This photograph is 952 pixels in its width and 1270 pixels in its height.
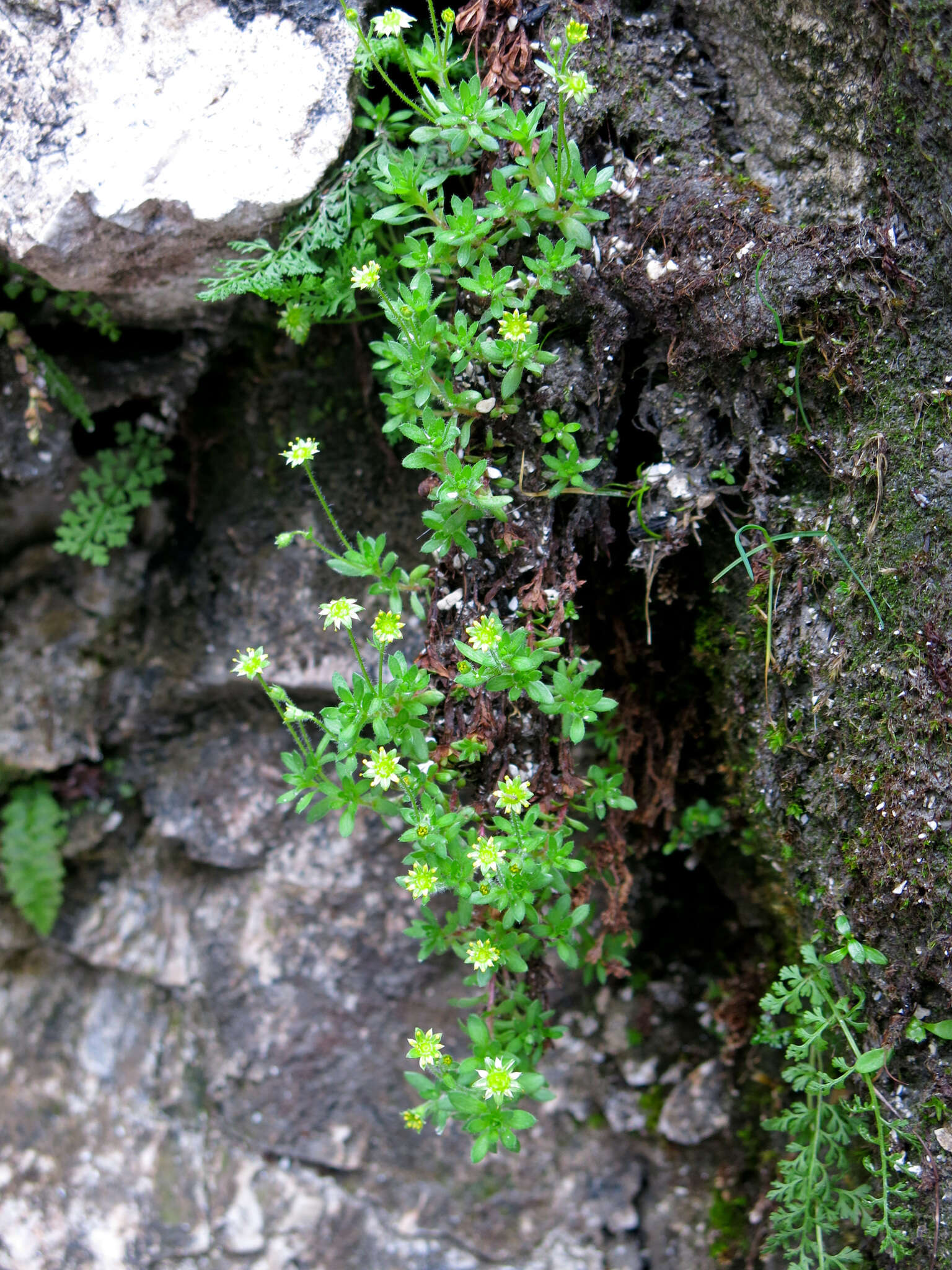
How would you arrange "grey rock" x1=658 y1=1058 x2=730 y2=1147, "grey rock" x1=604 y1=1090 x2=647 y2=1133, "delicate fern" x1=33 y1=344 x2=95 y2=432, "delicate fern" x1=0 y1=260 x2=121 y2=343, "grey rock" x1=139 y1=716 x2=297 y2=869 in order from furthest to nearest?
"grey rock" x1=139 y1=716 x2=297 y2=869 < "grey rock" x1=604 y1=1090 x2=647 y2=1133 < "grey rock" x1=658 y1=1058 x2=730 y2=1147 < "delicate fern" x1=33 y1=344 x2=95 y2=432 < "delicate fern" x1=0 y1=260 x2=121 y2=343

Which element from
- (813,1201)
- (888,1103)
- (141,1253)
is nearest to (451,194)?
(888,1103)

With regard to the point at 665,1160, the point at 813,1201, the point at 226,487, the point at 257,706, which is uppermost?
the point at 226,487

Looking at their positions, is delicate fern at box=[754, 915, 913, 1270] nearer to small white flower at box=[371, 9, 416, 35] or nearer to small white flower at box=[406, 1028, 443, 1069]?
small white flower at box=[406, 1028, 443, 1069]

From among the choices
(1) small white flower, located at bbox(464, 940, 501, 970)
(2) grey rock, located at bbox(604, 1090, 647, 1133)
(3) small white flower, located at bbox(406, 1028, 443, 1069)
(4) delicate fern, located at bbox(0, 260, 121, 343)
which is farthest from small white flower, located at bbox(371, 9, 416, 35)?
(2) grey rock, located at bbox(604, 1090, 647, 1133)

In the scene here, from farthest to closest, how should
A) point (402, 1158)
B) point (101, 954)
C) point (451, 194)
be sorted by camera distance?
1. point (101, 954)
2. point (402, 1158)
3. point (451, 194)

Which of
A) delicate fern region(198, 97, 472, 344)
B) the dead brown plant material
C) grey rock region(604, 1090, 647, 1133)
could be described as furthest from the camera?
grey rock region(604, 1090, 647, 1133)

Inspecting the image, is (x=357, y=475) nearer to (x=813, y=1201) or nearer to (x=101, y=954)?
(x=101, y=954)

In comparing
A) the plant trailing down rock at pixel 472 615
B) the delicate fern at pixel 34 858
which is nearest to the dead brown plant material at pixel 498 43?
the plant trailing down rock at pixel 472 615
